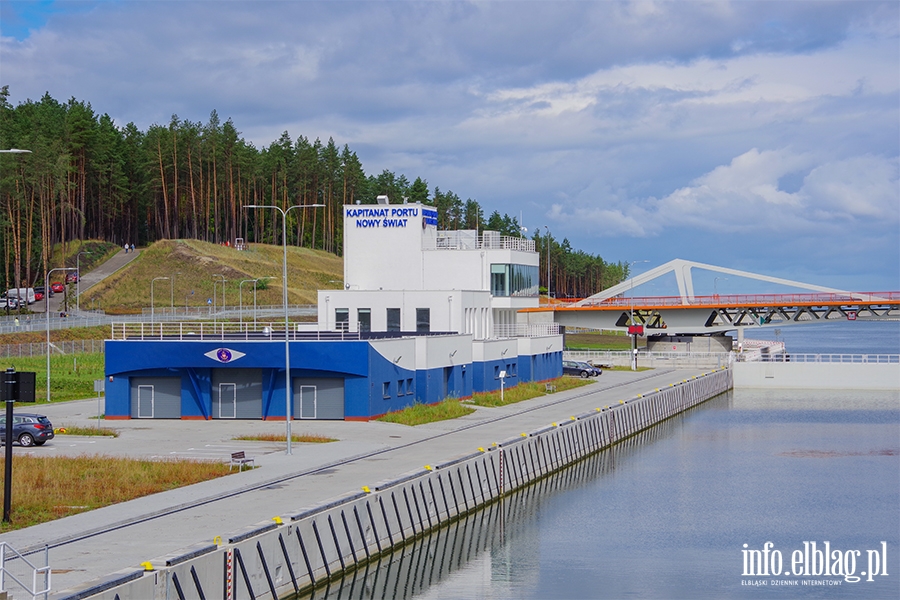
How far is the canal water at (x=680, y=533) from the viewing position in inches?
1222

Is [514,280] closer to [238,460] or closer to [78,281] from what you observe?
[238,460]

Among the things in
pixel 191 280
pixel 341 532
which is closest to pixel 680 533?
pixel 341 532

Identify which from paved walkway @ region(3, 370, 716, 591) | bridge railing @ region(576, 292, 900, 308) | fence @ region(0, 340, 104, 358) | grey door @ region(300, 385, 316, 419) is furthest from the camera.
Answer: bridge railing @ region(576, 292, 900, 308)

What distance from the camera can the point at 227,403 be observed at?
59531 millimetres

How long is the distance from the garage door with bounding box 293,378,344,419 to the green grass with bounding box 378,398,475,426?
96.6 inches

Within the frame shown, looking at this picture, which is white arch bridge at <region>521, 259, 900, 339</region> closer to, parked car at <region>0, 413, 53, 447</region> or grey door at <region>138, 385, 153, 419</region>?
grey door at <region>138, 385, 153, 419</region>

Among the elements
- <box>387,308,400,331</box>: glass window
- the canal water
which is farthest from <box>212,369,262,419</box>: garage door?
the canal water

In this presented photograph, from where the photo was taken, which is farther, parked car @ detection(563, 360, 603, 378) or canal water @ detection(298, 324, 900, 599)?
parked car @ detection(563, 360, 603, 378)

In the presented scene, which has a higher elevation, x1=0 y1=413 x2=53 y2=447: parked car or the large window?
the large window

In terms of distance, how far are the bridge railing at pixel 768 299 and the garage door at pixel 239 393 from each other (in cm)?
6593

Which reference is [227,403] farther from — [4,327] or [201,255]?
[201,255]

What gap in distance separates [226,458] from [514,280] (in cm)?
4625

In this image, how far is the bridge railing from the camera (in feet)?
367

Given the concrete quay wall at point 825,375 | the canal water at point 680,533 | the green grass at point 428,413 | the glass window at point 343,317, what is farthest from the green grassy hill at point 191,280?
the canal water at point 680,533
